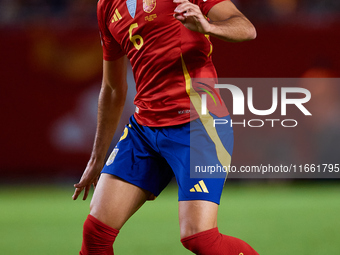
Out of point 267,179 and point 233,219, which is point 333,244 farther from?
point 267,179

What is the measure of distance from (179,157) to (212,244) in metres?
0.44

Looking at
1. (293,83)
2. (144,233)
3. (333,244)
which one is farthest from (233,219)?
(293,83)

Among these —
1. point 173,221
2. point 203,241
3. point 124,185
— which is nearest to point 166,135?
point 124,185

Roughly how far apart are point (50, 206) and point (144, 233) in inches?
88.2

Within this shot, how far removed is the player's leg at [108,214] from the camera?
2.49 m

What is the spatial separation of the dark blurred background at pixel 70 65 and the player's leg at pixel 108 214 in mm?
5285

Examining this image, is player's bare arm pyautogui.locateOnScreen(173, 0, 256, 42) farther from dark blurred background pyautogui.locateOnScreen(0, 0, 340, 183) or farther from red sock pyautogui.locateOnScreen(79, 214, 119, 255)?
dark blurred background pyautogui.locateOnScreen(0, 0, 340, 183)

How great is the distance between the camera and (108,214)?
8.22 feet

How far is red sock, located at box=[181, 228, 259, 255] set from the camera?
7.60 feet

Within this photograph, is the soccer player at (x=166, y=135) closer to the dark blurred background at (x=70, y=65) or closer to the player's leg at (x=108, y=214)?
the player's leg at (x=108, y=214)

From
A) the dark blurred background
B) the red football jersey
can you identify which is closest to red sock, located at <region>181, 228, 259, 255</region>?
the red football jersey

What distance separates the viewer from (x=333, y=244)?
4395 mm

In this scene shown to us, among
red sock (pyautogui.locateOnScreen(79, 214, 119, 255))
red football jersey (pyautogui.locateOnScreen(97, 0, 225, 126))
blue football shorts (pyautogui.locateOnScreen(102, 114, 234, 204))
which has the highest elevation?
red football jersey (pyautogui.locateOnScreen(97, 0, 225, 126))

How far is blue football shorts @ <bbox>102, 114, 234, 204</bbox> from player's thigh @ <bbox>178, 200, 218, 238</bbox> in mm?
28
